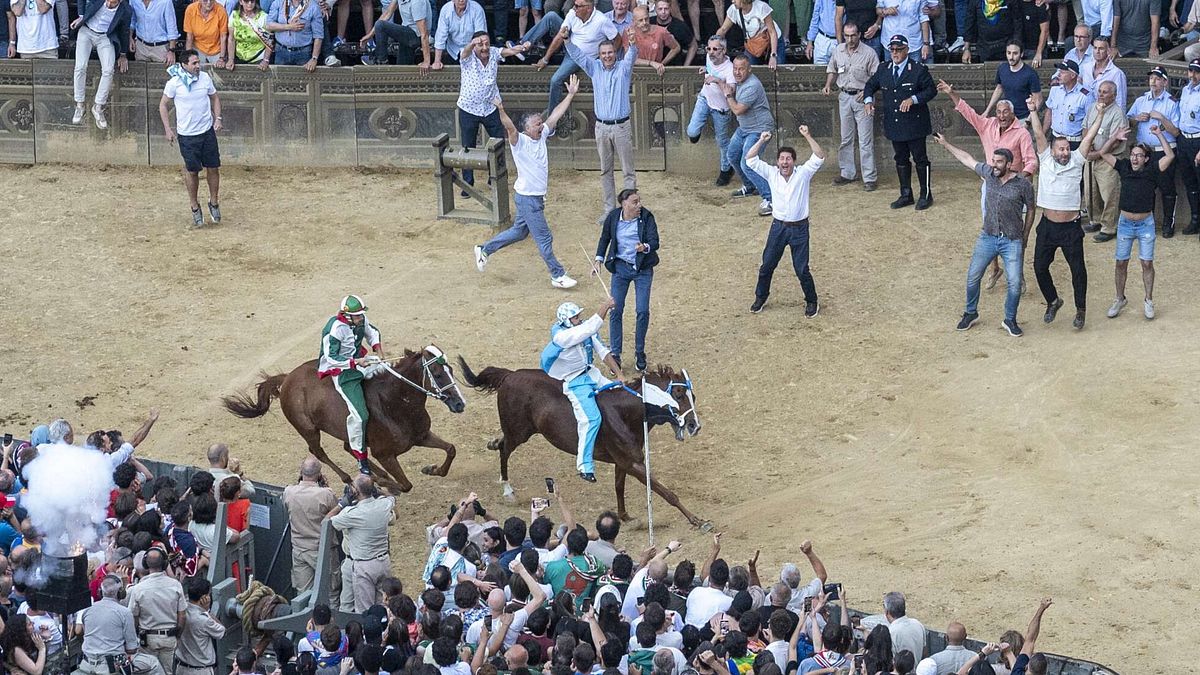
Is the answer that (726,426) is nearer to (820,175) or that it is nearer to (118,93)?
(820,175)

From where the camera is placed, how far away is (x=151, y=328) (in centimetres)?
1973

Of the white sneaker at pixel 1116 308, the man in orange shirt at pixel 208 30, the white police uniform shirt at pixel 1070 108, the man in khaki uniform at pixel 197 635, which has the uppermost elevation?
the man in orange shirt at pixel 208 30

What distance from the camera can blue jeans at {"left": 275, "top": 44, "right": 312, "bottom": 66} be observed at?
24.2 metres

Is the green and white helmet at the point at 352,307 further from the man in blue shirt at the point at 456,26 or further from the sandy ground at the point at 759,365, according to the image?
the man in blue shirt at the point at 456,26

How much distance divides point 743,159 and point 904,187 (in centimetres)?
201

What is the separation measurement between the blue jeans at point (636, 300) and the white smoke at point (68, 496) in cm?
597

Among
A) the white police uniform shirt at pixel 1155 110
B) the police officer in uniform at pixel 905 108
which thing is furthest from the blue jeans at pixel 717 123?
the white police uniform shirt at pixel 1155 110

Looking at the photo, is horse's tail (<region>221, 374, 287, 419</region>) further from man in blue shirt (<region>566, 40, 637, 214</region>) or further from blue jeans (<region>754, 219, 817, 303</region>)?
man in blue shirt (<region>566, 40, 637, 214</region>)

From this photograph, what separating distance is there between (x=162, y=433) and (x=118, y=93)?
850 centimetres

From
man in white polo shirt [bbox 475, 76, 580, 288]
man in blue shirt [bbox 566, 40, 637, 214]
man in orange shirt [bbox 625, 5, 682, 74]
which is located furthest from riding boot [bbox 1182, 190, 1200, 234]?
man in white polo shirt [bbox 475, 76, 580, 288]

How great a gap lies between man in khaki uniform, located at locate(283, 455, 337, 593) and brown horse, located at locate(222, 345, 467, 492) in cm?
194

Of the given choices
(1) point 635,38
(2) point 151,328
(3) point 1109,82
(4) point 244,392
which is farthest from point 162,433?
(3) point 1109,82

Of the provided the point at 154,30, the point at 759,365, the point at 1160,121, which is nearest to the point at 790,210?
the point at 759,365

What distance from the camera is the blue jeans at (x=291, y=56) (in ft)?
79.3
